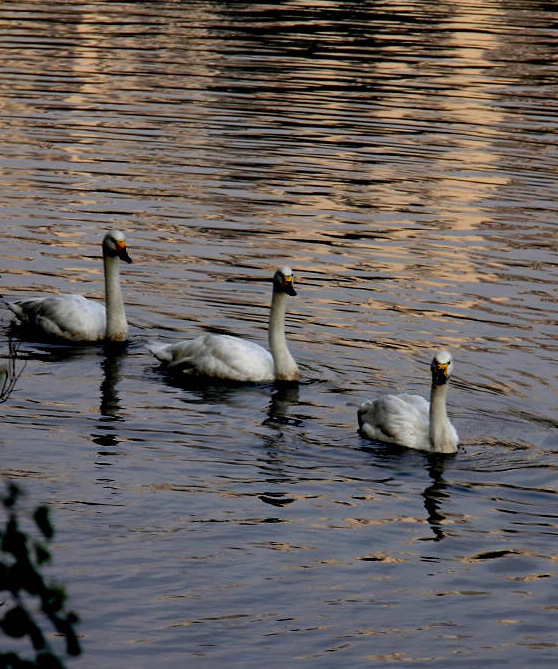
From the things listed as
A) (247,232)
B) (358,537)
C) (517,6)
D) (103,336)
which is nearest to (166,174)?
(247,232)

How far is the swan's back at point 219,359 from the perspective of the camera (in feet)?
48.9

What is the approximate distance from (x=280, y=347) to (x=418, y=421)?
231 cm

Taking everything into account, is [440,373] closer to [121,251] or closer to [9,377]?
[9,377]

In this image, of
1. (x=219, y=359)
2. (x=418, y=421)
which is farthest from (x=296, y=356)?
(x=418, y=421)

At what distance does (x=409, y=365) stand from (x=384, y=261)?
4.57 metres

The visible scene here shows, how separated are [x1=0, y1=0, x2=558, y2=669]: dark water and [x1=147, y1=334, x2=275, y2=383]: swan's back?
225 mm

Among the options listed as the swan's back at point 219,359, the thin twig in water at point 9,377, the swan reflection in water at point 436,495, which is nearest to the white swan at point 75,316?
the thin twig in water at point 9,377

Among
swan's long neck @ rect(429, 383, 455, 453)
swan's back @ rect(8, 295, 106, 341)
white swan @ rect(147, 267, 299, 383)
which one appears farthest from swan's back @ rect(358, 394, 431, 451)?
swan's back @ rect(8, 295, 106, 341)

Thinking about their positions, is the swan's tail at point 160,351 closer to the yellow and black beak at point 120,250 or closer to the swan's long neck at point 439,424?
the yellow and black beak at point 120,250

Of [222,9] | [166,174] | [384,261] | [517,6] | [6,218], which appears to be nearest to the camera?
[384,261]

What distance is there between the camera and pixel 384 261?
20094mm

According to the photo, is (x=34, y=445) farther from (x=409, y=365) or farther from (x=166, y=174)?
(x=166, y=174)

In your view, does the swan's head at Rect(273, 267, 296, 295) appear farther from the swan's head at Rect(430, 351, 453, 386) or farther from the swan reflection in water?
the swan reflection in water

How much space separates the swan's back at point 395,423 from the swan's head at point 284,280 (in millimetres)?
2290
